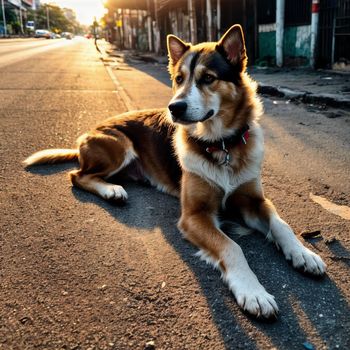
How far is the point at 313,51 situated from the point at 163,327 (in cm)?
1299

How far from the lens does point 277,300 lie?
219 centimetres

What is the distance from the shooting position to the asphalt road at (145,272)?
1.93 meters

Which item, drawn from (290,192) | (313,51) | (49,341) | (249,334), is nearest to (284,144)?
(290,192)

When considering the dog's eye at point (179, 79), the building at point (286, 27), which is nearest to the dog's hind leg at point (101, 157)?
the dog's eye at point (179, 79)

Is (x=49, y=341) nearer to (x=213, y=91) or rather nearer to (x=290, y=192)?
(x=213, y=91)

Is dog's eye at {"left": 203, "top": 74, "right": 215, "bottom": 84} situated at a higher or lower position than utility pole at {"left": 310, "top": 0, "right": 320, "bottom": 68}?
lower

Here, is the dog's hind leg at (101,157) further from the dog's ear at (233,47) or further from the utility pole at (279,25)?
the utility pole at (279,25)

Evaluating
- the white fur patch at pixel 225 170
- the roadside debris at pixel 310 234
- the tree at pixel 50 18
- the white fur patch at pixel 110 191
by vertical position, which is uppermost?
the tree at pixel 50 18

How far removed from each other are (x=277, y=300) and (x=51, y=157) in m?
3.28

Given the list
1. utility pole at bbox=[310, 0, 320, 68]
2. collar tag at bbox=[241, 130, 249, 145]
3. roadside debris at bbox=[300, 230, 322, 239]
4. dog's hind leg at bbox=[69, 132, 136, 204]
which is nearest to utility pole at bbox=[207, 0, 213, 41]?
utility pole at bbox=[310, 0, 320, 68]

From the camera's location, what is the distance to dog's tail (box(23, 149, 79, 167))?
456 cm

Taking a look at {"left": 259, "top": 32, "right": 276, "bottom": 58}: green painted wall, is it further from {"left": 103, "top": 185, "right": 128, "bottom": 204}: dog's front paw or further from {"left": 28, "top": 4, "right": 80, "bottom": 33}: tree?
{"left": 28, "top": 4, "right": 80, "bottom": 33}: tree

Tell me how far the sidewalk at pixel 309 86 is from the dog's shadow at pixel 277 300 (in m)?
5.74

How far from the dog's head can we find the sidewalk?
4883 millimetres
